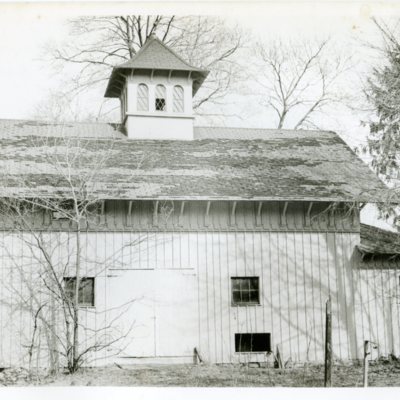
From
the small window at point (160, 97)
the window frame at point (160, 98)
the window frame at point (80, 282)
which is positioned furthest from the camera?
the small window at point (160, 97)

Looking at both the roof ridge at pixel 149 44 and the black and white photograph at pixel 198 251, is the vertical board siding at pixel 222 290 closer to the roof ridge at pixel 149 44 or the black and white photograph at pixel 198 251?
the black and white photograph at pixel 198 251

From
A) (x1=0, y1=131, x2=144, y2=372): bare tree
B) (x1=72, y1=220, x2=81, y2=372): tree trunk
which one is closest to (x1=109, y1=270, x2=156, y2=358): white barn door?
(x1=0, y1=131, x2=144, y2=372): bare tree

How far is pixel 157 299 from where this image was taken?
20281 mm

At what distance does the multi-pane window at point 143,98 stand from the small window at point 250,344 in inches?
345

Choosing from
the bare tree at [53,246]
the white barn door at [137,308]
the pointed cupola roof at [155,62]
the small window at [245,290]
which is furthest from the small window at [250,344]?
the pointed cupola roof at [155,62]

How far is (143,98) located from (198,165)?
13.7 feet

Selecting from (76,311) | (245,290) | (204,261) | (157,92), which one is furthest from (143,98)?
(76,311)

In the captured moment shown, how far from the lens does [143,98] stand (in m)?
24.7

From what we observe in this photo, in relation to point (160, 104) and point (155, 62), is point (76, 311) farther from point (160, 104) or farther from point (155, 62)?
point (155, 62)

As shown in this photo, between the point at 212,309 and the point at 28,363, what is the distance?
213 inches

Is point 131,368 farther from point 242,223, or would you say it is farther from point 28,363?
point 242,223

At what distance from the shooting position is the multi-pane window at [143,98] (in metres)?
24.6

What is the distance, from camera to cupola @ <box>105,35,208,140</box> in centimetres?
2434

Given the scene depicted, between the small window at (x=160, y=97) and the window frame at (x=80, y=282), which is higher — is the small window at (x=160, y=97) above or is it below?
above
